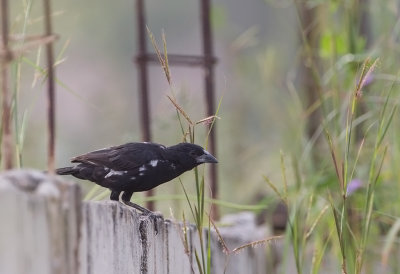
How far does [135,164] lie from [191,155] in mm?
201

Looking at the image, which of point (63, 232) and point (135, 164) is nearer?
point (63, 232)

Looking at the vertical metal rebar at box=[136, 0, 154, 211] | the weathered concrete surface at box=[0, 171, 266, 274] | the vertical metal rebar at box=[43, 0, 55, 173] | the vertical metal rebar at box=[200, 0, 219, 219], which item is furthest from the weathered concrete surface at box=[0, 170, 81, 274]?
the vertical metal rebar at box=[200, 0, 219, 219]

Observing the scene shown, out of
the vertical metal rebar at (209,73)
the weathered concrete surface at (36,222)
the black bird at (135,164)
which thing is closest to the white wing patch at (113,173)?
the black bird at (135,164)

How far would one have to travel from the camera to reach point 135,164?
337 centimetres

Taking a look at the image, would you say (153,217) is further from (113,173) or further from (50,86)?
(50,86)

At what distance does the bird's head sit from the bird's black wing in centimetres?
6

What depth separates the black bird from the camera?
132 inches

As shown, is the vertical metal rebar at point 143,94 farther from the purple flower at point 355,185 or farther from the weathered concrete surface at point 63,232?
the weathered concrete surface at point 63,232

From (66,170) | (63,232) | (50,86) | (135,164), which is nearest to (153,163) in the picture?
(135,164)

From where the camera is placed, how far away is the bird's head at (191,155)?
3408 millimetres

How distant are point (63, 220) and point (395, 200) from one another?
8.56 feet

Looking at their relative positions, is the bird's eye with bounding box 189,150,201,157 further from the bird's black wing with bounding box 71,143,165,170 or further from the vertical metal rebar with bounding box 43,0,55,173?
the vertical metal rebar with bounding box 43,0,55,173

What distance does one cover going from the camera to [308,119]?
5.96m

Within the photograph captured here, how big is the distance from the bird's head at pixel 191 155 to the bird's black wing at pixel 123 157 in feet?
0.20
